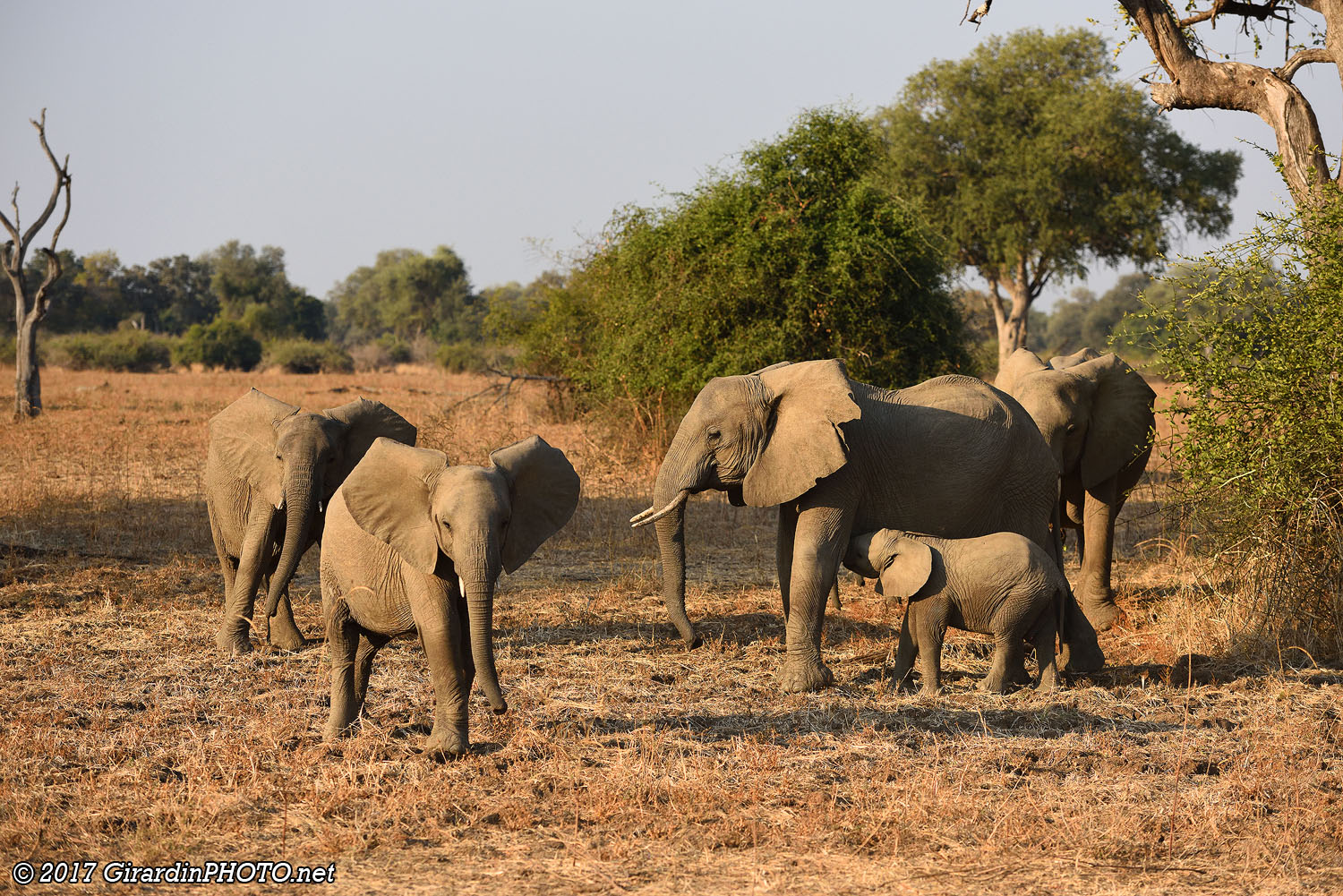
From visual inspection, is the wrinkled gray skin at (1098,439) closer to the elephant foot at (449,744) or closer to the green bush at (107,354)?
the elephant foot at (449,744)

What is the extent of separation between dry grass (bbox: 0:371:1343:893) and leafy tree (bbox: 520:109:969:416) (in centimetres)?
701

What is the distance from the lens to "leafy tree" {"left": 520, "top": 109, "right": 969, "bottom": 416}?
16719 mm

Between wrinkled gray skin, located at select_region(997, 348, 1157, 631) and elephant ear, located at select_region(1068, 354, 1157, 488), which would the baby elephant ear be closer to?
wrinkled gray skin, located at select_region(997, 348, 1157, 631)

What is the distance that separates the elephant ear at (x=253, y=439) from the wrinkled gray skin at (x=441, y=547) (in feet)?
7.89

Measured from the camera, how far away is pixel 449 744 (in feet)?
19.6

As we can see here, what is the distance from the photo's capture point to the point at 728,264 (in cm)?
1702

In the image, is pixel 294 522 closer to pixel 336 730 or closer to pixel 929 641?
pixel 336 730

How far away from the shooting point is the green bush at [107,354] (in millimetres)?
45625

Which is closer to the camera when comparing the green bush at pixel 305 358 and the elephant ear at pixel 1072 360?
the elephant ear at pixel 1072 360

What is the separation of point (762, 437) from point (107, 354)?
43.6 metres

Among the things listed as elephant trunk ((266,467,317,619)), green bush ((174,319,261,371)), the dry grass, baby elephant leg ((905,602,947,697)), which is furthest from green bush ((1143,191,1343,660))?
green bush ((174,319,261,371))

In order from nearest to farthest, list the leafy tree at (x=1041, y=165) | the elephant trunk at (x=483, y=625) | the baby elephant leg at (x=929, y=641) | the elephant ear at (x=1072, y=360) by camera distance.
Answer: the elephant trunk at (x=483, y=625)
the baby elephant leg at (x=929, y=641)
the elephant ear at (x=1072, y=360)
the leafy tree at (x=1041, y=165)

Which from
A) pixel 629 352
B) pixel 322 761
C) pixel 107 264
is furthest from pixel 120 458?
pixel 107 264

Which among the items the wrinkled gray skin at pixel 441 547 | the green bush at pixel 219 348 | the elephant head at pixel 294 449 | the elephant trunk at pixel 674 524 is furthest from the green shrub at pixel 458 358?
the wrinkled gray skin at pixel 441 547
